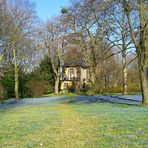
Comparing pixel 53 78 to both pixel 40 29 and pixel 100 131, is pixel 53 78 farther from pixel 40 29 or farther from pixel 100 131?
pixel 100 131

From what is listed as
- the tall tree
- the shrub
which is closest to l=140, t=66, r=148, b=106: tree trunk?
the tall tree

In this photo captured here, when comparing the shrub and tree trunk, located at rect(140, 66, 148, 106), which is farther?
the shrub

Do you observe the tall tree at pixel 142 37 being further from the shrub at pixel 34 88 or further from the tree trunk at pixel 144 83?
the shrub at pixel 34 88

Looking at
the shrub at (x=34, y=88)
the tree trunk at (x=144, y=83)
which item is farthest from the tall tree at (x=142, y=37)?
the shrub at (x=34, y=88)

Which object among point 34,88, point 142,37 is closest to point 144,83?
point 142,37

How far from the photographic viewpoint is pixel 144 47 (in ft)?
89.8

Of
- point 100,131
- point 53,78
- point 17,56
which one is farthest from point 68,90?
point 100,131

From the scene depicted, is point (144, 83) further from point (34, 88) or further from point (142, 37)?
point (34, 88)

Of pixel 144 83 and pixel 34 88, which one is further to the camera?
pixel 34 88

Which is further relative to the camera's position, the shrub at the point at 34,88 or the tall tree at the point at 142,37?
the shrub at the point at 34,88

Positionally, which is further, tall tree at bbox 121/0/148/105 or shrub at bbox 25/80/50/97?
shrub at bbox 25/80/50/97

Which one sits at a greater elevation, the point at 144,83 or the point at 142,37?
the point at 142,37

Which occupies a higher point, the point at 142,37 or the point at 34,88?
the point at 142,37

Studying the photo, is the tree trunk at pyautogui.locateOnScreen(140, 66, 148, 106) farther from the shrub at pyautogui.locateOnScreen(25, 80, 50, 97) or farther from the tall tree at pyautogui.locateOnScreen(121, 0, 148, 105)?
the shrub at pyautogui.locateOnScreen(25, 80, 50, 97)
